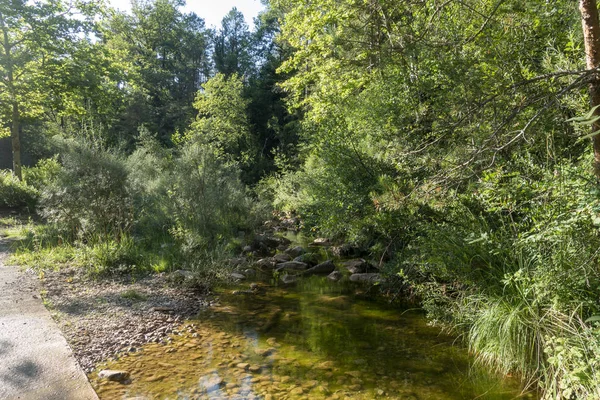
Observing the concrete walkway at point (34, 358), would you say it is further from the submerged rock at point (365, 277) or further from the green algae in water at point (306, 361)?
the submerged rock at point (365, 277)

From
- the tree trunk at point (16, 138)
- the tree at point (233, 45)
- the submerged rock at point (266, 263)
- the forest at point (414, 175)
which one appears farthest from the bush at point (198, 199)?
the tree at point (233, 45)

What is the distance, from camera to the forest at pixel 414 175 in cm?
370

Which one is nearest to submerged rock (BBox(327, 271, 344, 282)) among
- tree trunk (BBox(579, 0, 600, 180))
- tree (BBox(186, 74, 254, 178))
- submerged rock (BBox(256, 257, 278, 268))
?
submerged rock (BBox(256, 257, 278, 268))

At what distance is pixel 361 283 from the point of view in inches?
350

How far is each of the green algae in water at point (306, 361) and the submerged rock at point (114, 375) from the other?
0.09 metres

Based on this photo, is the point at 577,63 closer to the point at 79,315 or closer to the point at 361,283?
the point at 361,283

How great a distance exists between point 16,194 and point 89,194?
29.7 feet

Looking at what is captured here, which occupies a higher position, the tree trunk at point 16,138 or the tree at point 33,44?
the tree at point 33,44

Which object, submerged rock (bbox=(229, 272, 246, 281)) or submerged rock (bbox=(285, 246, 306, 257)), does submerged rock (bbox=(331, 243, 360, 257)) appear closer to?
submerged rock (bbox=(285, 246, 306, 257))

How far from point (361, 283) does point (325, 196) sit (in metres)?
2.28

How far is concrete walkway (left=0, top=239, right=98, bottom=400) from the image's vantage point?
3.75 metres

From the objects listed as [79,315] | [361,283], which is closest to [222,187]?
[361,283]

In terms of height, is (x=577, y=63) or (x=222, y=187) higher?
(x=577, y=63)

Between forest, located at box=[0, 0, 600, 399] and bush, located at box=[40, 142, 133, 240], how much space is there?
4 cm
